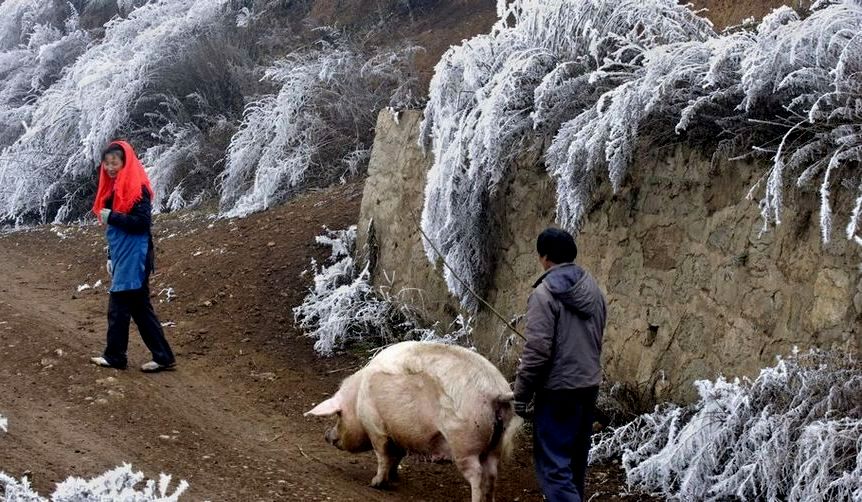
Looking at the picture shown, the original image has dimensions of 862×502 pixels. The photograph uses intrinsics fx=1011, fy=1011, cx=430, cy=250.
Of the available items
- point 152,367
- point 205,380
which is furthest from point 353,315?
point 152,367

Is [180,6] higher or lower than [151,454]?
higher

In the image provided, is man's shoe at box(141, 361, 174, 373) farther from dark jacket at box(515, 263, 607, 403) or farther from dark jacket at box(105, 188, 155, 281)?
dark jacket at box(515, 263, 607, 403)

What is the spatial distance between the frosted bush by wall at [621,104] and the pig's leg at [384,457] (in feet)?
6.58

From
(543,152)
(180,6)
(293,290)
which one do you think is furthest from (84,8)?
(543,152)

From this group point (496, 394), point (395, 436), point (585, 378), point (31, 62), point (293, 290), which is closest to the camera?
point (585, 378)

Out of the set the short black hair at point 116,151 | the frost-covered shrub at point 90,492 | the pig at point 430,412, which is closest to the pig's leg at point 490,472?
the pig at point 430,412

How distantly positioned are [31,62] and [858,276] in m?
16.7

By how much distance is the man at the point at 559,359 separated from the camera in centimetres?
474

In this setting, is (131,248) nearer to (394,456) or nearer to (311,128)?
(394,456)

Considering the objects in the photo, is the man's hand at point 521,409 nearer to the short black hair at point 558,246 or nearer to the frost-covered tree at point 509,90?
the short black hair at point 558,246

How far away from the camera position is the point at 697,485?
529 centimetres

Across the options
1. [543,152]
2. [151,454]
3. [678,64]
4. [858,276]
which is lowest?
[151,454]

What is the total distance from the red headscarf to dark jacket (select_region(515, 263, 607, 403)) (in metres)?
3.63

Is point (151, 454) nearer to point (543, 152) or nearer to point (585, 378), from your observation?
point (585, 378)
